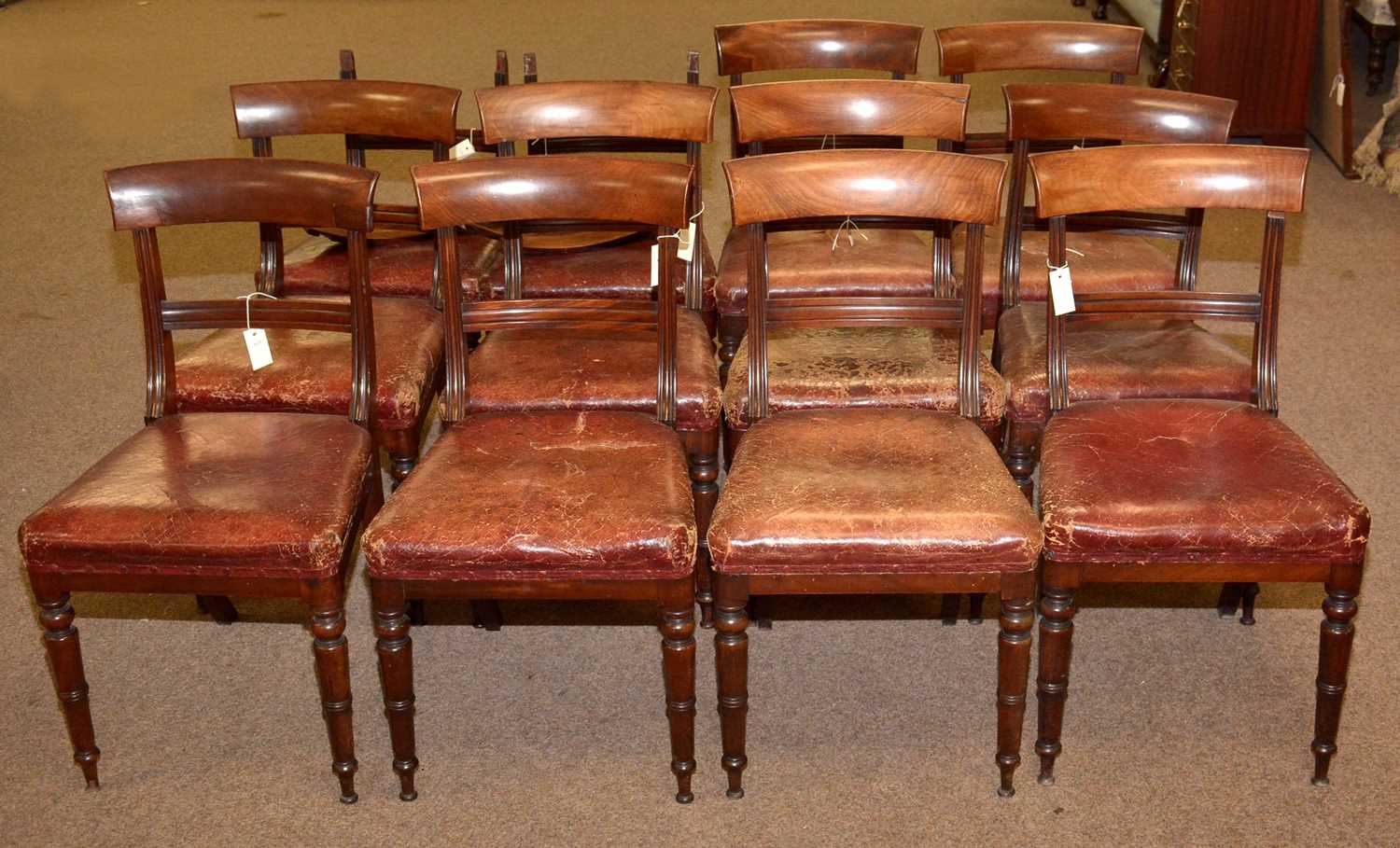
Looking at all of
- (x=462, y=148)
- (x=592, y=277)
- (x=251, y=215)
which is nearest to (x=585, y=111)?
(x=592, y=277)

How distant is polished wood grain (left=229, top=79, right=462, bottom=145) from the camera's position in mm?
3074

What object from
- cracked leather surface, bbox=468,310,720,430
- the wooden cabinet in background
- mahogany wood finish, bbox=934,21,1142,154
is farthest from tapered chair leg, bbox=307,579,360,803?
the wooden cabinet in background

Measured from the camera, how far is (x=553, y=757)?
8.10 feet

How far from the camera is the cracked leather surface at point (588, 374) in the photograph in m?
2.60

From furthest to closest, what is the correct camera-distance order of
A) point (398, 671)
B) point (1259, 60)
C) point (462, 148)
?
1. point (1259, 60)
2. point (462, 148)
3. point (398, 671)

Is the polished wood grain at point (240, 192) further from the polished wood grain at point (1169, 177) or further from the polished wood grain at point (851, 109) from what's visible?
the polished wood grain at point (1169, 177)

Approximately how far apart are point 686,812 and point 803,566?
462 mm

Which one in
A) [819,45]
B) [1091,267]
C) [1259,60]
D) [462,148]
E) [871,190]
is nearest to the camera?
[871,190]

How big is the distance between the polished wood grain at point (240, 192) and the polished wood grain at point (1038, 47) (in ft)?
4.93

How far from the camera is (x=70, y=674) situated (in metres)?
2.32

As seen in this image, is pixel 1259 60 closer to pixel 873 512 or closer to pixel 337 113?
pixel 337 113

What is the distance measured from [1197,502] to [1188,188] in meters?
0.57

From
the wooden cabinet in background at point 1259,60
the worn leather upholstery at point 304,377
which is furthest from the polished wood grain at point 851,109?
the wooden cabinet in background at point 1259,60

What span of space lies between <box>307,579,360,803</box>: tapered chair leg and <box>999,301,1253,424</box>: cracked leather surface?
3.96ft
